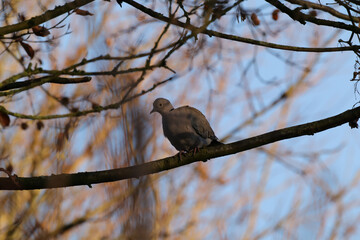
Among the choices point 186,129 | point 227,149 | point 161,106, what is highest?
point 161,106

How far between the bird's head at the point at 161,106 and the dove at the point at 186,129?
18 cm

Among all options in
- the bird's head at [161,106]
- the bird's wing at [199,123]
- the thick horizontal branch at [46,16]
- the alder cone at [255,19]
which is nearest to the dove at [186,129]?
the bird's wing at [199,123]

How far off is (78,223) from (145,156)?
5.52m

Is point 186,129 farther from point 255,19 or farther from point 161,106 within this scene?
point 255,19

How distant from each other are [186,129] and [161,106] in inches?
20.0

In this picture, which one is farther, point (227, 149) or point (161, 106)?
point (161, 106)

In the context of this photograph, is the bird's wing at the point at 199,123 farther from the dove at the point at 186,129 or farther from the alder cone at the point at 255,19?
the alder cone at the point at 255,19

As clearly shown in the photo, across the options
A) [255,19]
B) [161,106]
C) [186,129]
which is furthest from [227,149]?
[161,106]

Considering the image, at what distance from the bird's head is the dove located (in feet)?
0.59

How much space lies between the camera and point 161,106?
16.6 feet

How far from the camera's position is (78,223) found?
682 centimetres

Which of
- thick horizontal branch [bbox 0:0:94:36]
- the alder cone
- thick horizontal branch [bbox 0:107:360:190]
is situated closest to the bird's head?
the alder cone

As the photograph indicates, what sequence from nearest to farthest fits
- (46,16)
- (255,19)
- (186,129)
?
1. (46,16)
2. (255,19)
3. (186,129)

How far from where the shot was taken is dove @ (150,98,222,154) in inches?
180
